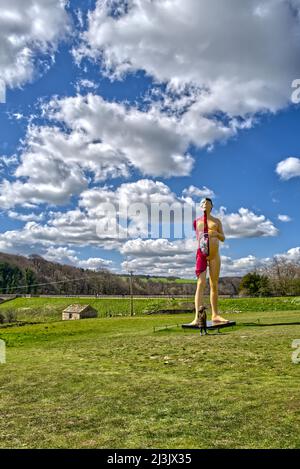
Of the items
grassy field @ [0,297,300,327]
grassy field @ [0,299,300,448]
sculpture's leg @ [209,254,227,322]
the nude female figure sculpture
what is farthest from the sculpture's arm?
grassy field @ [0,297,300,327]

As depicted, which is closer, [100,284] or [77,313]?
[77,313]

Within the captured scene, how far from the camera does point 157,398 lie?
7914 millimetres

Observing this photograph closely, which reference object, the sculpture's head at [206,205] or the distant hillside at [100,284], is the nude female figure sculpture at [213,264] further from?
the distant hillside at [100,284]

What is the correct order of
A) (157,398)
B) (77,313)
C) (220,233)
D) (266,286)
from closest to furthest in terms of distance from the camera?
1. (157,398)
2. (220,233)
3. (77,313)
4. (266,286)

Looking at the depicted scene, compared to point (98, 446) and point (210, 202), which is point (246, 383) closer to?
point (98, 446)

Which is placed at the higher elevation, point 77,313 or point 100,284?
point 100,284

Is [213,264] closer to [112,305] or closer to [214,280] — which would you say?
[214,280]

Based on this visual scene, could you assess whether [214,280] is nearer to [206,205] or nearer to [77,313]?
[206,205]

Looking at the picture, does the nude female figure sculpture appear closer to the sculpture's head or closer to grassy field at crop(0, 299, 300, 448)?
the sculpture's head

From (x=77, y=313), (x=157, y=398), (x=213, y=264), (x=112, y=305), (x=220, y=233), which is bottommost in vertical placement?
(x=77, y=313)

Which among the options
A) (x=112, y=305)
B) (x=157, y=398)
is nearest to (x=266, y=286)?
(x=112, y=305)

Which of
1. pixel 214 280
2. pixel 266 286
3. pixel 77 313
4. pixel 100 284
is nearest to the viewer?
pixel 214 280

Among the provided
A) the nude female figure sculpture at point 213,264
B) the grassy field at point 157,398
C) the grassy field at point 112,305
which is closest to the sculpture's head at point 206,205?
the nude female figure sculpture at point 213,264
